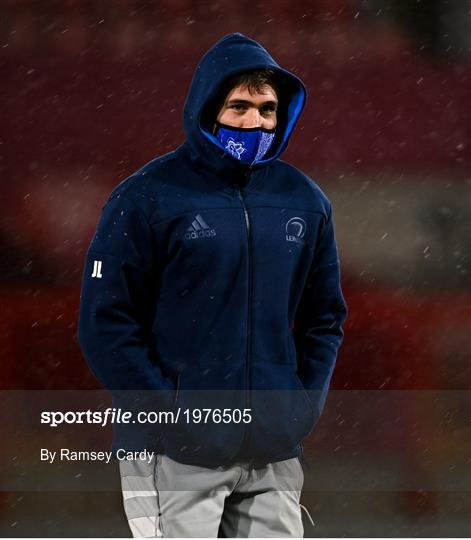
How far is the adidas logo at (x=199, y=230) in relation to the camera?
2.79 meters

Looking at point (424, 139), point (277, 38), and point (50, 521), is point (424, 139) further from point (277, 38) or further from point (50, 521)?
point (50, 521)

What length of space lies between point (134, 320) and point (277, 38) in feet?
9.64

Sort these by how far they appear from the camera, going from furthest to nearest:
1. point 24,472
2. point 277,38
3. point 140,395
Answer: point 277,38
point 24,472
point 140,395

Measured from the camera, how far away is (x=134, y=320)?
2820 mm

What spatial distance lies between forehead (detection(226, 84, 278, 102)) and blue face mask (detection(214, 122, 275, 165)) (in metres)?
0.09

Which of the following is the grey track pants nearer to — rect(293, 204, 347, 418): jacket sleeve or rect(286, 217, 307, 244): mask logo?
rect(293, 204, 347, 418): jacket sleeve

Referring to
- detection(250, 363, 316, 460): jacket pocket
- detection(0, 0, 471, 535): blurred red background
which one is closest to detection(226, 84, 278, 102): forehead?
detection(250, 363, 316, 460): jacket pocket

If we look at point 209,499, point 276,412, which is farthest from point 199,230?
point 209,499

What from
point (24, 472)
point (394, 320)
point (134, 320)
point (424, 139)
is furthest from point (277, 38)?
point (134, 320)

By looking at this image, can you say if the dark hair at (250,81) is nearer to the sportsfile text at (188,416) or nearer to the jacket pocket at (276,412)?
the jacket pocket at (276,412)

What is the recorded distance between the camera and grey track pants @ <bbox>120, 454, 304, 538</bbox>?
2760 mm

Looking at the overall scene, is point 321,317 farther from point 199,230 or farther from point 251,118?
point 251,118

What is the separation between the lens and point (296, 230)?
9.59 ft

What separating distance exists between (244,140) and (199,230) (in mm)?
333
